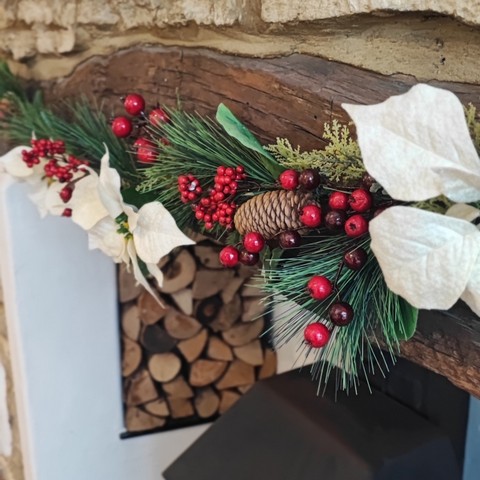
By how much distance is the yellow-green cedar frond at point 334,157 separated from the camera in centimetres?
63

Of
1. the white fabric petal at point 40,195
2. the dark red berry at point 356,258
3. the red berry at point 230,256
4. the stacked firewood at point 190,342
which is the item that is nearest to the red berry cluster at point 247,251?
the red berry at point 230,256

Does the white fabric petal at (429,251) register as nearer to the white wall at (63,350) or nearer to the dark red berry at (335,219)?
the dark red berry at (335,219)

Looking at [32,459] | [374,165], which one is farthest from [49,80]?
[374,165]

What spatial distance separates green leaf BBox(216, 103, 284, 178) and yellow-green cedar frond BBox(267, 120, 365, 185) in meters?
0.01

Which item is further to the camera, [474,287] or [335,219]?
[335,219]

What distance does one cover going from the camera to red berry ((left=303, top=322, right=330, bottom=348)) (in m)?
0.60

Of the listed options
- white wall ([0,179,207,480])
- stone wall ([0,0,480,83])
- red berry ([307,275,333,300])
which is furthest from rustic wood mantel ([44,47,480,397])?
white wall ([0,179,207,480])

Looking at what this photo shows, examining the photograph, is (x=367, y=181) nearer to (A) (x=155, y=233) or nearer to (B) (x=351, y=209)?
(B) (x=351, y=209)

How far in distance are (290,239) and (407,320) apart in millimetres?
129

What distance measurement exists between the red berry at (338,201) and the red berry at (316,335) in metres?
0.10

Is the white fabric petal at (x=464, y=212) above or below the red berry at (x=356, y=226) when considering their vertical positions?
above

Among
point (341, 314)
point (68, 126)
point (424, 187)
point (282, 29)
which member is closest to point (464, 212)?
point (424, 187)

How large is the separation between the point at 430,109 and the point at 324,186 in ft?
0.57

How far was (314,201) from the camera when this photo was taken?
25.9 inches
